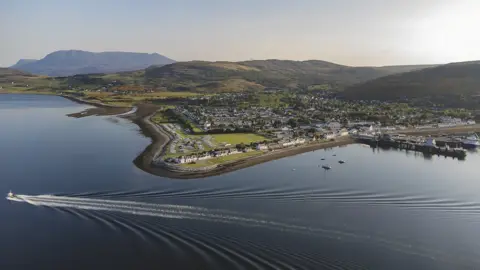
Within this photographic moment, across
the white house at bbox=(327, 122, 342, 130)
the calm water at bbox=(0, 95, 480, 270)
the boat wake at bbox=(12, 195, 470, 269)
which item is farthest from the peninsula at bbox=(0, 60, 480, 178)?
the boat wake at bbox=(12, 195, 470, 269)

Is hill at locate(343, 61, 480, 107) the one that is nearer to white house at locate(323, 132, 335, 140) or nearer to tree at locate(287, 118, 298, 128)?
tree at locate(287, 118, 298, 128)

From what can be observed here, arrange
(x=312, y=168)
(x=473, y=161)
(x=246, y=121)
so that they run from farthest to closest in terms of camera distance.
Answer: (x=246, y=121) → (x=473, y=161) → (x=312, y=168)

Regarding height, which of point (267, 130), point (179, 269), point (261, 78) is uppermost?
point (261, 78)

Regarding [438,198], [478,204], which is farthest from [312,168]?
[478,204]

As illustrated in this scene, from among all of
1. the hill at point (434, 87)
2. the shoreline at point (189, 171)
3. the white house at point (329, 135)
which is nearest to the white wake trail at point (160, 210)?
the shoreline at point (189, 171)

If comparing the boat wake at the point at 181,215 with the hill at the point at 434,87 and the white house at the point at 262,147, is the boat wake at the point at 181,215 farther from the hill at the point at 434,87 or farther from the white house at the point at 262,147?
the hill at the point at 434,87

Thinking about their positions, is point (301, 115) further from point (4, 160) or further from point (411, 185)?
point (4, 160)

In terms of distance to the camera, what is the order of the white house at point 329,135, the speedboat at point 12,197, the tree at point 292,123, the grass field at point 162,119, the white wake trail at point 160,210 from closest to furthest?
the white wake trail at point 160,210, the speedboat at point 12,197, the white house at point 329,135, the tree at point 292,123, the grass field at point 162,119
